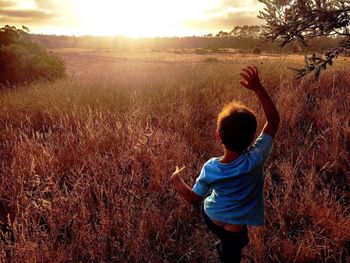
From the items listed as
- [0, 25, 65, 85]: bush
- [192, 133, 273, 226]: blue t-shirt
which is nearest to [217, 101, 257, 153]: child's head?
[192, 133, 273, 226]: blue t-shirt

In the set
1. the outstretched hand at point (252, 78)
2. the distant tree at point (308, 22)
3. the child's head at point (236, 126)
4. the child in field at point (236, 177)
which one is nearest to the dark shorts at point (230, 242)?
the child in field at point (236, 177)

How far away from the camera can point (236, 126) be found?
1.81 meters

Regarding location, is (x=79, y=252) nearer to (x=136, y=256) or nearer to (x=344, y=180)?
(x=136, y=256)

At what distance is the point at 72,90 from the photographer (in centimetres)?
846

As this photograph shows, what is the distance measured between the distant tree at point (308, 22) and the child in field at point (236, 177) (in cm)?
233

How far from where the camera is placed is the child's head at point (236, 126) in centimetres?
181

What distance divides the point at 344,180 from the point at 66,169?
10.0 feet

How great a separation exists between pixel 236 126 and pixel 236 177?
0.99 ft

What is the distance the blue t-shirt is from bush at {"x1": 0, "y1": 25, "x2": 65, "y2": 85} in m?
10.2

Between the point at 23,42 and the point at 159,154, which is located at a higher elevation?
the point at 23,42

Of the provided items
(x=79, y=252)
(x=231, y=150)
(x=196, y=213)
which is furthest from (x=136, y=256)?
(x=231, y=150)

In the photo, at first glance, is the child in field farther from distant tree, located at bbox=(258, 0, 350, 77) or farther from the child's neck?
distant tree, located at bbox=(258, 0, 350, 77)

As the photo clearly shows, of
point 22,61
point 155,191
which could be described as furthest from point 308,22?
point 22,61

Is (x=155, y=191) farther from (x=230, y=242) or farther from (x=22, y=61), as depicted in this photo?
(x=22, y=61)
